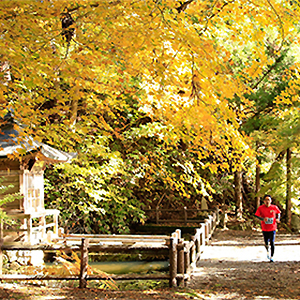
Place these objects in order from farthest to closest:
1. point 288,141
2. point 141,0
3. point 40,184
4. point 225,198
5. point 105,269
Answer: point 225,198, point 288,141, point 105,269, point 40,184, point 141,0

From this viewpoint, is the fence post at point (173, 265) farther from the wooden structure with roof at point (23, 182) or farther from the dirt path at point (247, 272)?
the wooden structure with roof at point (23, 182)

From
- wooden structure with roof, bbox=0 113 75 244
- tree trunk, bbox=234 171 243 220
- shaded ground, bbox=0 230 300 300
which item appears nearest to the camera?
shaded ground, bbox=0 230 300 300

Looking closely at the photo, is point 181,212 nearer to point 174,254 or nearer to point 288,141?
point 288,141

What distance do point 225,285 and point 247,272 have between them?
147cm

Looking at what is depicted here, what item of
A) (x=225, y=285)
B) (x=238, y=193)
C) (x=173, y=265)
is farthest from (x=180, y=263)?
(x=238, y=193)

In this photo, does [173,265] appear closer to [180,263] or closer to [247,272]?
[180,263]

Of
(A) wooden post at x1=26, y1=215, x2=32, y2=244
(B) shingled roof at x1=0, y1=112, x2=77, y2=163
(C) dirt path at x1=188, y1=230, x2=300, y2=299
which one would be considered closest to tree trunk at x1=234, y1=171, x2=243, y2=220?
(C) dirt path at x1=188, y1=230, x2=300, y2=299

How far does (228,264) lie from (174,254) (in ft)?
8.46

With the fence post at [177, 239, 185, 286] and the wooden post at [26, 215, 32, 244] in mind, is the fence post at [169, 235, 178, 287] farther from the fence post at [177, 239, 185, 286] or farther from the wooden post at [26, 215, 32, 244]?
the wooden post at [26, 215, 32, 244]

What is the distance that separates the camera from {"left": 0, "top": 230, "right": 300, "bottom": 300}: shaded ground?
21.0 feet

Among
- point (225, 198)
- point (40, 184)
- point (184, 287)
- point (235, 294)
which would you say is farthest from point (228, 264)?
point (225, 198)

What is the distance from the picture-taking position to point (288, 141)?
13.4 meters

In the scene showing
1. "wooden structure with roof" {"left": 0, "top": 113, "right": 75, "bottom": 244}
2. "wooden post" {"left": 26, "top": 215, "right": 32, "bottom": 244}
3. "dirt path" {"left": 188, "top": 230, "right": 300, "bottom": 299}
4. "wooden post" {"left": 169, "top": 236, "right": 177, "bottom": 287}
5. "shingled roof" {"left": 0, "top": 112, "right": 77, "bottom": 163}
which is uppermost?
"shingled roof" {"left": 0, "top": 112, "right": 77, "bottom": 163}

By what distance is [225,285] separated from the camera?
7031mm
